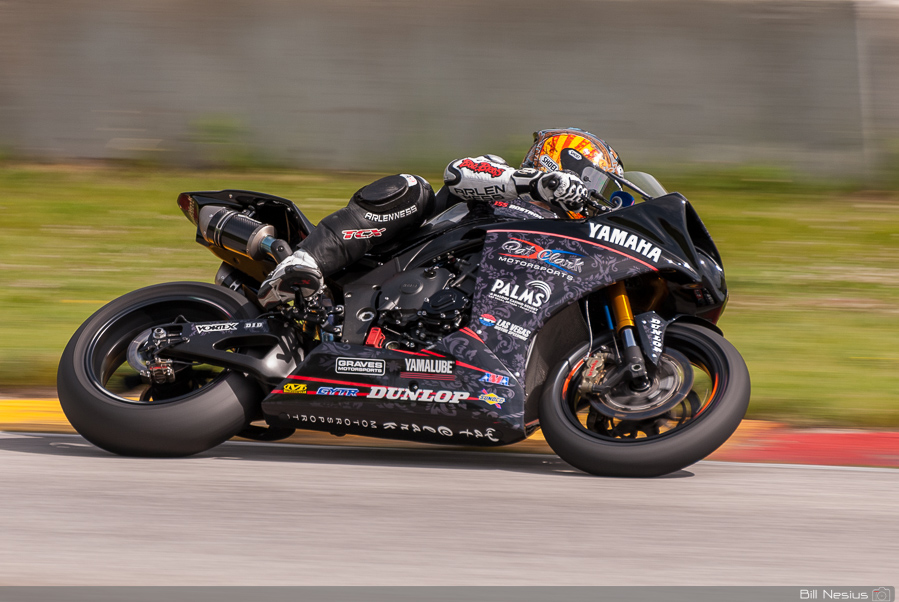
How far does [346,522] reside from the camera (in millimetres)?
3691

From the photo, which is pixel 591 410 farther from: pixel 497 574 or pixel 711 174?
pixel 711 174

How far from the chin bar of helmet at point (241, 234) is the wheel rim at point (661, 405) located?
1.44 m

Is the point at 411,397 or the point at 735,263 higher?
the point at 411,397

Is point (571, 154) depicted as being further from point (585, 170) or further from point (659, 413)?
point (659, 413)

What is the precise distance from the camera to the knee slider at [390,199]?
471cm

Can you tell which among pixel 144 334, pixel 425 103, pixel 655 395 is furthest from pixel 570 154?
pixel 425 103

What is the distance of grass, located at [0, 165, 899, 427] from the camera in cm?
637

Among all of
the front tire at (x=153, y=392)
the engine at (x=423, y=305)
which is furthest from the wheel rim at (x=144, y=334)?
the engine at (x=423, y=305)

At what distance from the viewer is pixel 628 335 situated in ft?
14.3

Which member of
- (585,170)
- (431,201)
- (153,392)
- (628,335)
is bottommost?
(153,392)

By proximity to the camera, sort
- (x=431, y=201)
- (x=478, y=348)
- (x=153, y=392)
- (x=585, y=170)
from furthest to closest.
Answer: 1. (x=153, y=392)
2. (x=431, y=201)
3. (x=585, y=170)
4. (x=478, y=348)

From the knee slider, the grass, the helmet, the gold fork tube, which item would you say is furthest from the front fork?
the grass

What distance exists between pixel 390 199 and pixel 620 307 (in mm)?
1111
